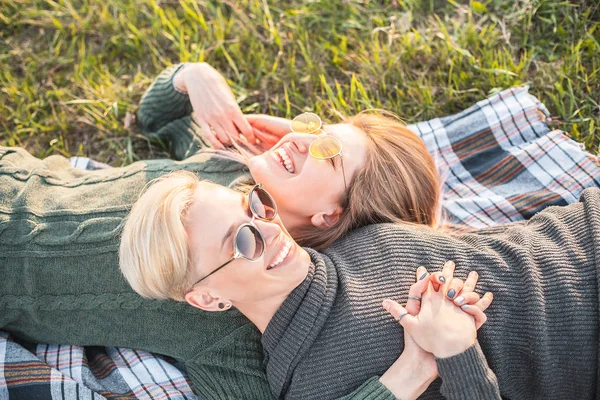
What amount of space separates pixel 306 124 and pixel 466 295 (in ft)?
3.99

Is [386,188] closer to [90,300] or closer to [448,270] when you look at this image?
[448,270]

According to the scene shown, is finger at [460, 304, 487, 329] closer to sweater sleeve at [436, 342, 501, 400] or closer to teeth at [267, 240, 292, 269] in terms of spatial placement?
sweater sleeve at [436, 342, 501, 400]

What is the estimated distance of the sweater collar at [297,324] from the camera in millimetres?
2680

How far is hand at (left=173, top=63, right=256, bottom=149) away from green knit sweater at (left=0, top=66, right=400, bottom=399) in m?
0.61

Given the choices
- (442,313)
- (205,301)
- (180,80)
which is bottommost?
(442,313)

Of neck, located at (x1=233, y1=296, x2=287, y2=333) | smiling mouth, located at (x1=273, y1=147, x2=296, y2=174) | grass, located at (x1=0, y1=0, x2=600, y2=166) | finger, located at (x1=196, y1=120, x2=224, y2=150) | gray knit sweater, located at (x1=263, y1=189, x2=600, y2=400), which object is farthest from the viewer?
grass, located at (x1=0, y1=0, x2=600, y2=166)

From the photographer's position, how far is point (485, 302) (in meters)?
2.59

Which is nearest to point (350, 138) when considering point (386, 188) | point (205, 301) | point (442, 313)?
point (386, 188)

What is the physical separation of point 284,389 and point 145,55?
2866 millimetres

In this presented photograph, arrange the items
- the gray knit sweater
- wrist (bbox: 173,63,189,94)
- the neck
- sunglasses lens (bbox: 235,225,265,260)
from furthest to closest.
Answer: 1. wrist (bbox: 173,63,189,94)
2. the neck
3. the gray knit sweater
4. sunglasses lens (bbox: 235,225,265,260)

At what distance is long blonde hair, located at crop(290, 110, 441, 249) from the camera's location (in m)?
3.03

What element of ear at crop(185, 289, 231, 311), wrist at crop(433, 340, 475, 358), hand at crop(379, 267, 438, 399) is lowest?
hand at crop(379, 267, 438, 399)

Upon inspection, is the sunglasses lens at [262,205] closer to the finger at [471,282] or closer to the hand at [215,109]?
the hand at [215,109]

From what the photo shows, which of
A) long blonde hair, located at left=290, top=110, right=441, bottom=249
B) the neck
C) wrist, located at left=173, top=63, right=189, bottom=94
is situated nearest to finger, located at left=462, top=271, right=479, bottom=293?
long blonde hair, located at left=290, top=110, right=441, bottom=249
